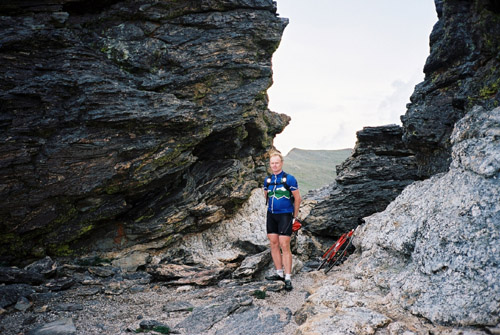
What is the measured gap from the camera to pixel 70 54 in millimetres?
16141

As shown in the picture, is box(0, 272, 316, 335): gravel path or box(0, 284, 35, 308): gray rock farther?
box(0, 284, 35, 308): gray rock

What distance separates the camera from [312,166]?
535 feet

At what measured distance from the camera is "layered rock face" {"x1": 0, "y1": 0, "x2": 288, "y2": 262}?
49.9 feet

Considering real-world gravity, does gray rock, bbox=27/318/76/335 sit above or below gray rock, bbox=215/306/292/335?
below

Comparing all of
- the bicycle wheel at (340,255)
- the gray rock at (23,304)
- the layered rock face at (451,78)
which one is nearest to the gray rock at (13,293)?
the gray rock at (23,304)

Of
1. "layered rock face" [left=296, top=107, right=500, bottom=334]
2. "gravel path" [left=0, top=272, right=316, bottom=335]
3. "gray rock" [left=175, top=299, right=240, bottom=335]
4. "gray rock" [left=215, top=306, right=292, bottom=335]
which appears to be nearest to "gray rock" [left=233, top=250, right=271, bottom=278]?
"gravel path" [left=0, top=272, right=316, bottom=335]

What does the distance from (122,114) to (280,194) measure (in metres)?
10.7

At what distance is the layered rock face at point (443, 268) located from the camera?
19.0 ft

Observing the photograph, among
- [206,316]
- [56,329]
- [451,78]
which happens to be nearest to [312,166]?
[451,78]

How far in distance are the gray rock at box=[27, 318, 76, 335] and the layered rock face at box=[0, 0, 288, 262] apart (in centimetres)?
907

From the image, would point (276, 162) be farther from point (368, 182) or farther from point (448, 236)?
point (368, 182)

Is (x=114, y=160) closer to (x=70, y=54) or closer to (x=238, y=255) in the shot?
(x=70, y=54)

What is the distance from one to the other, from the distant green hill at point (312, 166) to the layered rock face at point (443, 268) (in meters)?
102

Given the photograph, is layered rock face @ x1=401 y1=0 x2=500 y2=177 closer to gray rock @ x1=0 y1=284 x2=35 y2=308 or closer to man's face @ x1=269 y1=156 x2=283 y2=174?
man's face @ x1=269 y1=156 x2=283 y2=174
